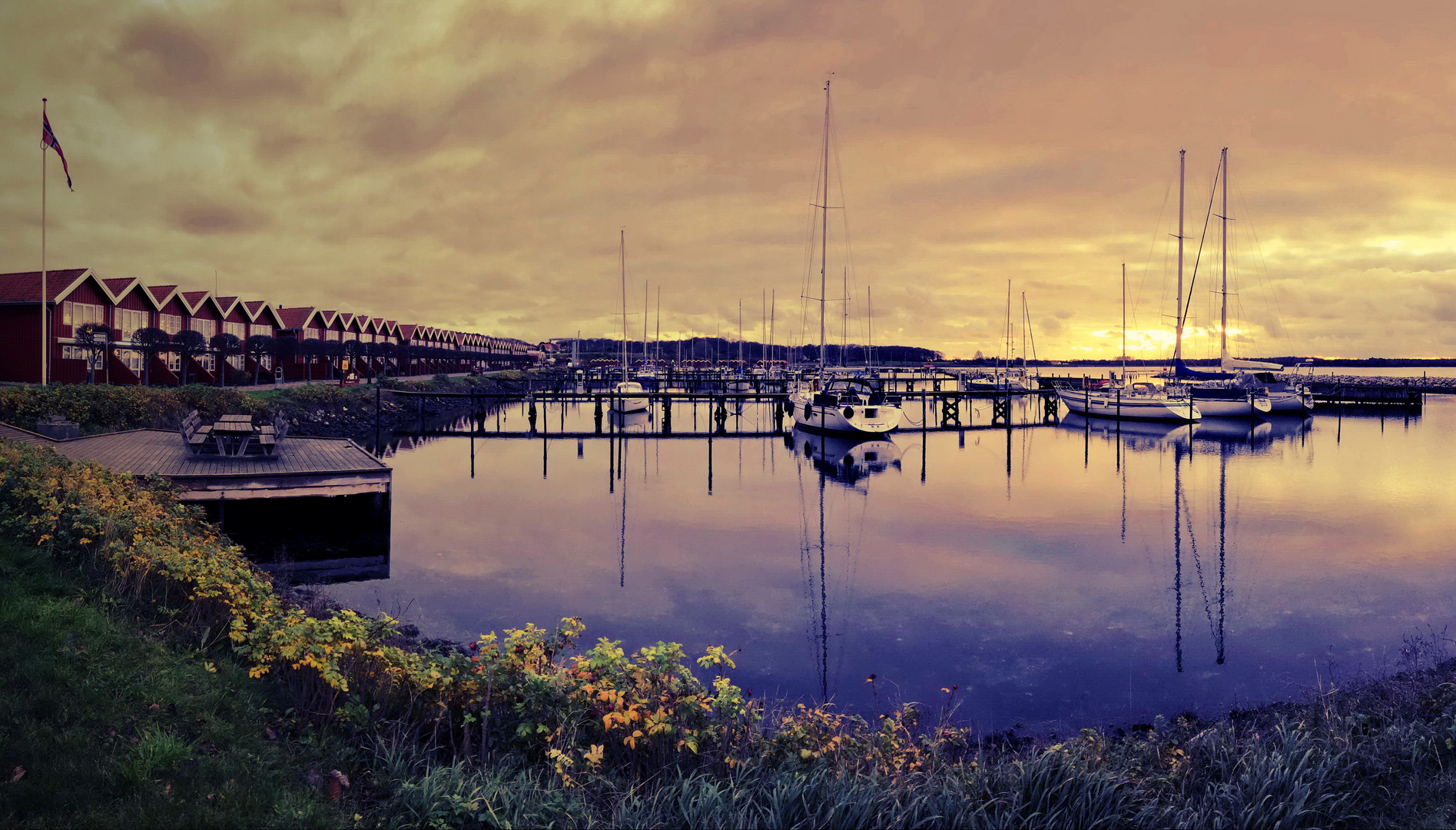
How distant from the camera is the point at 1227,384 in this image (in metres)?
60.8

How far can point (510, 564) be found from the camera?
1850 cm

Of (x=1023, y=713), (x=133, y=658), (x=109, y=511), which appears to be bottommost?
(x=1023, y=713)

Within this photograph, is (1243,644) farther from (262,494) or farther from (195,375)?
(195,375)

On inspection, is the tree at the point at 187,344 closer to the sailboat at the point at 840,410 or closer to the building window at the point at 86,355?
the building window at the point at 86,355

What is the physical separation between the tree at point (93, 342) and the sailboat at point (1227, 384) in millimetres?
67682

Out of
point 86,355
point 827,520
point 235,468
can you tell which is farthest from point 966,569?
point 86,355

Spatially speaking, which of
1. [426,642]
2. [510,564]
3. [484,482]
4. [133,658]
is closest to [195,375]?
[484,482]

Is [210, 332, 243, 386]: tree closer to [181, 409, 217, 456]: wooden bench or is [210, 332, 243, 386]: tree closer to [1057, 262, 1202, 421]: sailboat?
[181, 409, 217, 456]: wooden bench

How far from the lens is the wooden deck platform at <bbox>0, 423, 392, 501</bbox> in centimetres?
1869

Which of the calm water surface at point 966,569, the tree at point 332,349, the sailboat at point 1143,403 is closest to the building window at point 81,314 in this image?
the tree at point 332,349

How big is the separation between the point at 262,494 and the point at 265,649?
13649mm

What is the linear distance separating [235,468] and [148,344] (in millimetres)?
30203

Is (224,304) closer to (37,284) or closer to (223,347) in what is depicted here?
(223,347)

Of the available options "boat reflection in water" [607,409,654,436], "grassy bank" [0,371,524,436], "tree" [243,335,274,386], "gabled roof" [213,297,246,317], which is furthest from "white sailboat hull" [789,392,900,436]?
"gabled roof" [213,297,246,317]
